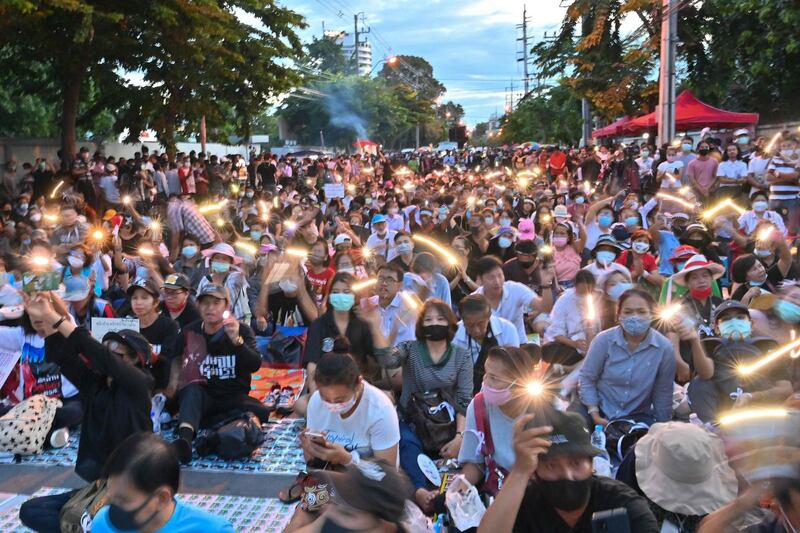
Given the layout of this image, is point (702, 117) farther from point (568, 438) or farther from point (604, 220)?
point (568, 438)

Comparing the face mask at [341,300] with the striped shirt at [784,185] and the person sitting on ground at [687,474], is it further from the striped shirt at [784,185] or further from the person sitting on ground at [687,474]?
the striped shirt at [784,185]

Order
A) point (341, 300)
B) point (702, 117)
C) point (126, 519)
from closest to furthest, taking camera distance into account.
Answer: point (126, 519) < point (341, 300) < point (702, 117)

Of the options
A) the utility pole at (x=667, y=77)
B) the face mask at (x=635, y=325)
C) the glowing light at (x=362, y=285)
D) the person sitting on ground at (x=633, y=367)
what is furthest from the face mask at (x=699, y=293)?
the utility pole at (x=667, y=77)

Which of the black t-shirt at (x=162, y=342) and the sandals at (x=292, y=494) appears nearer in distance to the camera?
the sandals at (x=292, y=494)

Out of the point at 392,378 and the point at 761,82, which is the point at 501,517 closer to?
the point at 392,378

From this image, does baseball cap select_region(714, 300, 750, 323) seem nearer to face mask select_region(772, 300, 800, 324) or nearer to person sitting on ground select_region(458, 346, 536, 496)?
face mask select_region(772, 300, 800, 324)

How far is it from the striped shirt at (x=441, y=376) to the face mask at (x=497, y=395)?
1.20 metres

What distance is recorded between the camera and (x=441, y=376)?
5.55 metres

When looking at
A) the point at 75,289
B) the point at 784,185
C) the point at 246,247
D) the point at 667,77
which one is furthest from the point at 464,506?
the point at 667,77

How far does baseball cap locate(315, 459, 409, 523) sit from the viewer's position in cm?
258

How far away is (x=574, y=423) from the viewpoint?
9.88ft

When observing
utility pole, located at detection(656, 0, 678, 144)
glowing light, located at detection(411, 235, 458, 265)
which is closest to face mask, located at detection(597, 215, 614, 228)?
glowing light, located at detection(411, 235, 458, 265)

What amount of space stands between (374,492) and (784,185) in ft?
35.6

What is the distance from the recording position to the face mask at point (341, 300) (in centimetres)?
630
